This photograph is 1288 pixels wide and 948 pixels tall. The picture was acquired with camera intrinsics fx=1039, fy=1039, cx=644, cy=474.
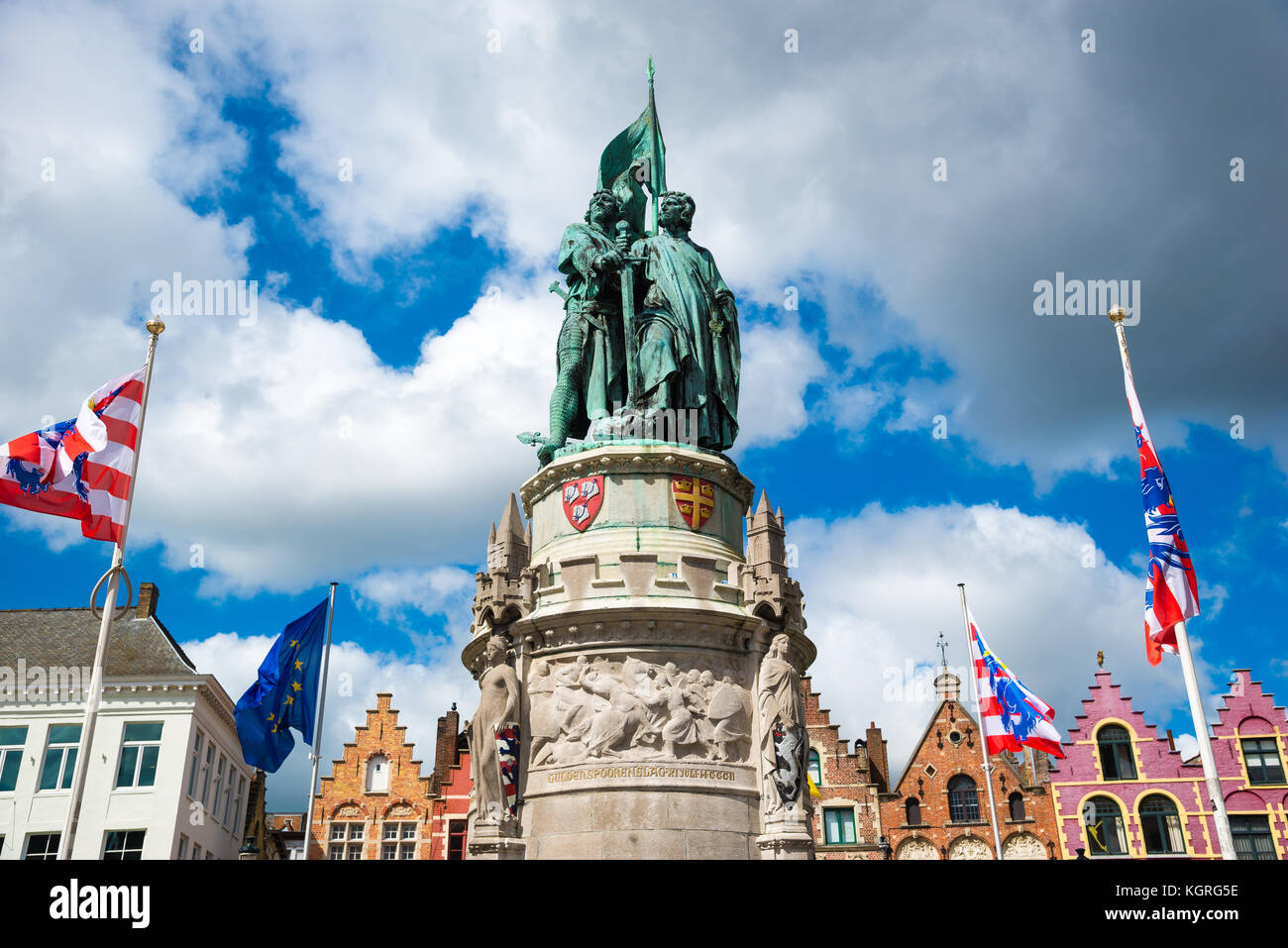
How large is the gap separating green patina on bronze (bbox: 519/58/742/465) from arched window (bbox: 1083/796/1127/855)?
3191cm

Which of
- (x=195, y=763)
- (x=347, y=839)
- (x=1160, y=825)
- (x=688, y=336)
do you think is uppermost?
(x=688, y=336)

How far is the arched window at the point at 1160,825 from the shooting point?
41500mm

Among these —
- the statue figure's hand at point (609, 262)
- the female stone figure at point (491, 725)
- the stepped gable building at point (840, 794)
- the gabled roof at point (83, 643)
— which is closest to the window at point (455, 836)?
the gabled roof at point (83, 643)

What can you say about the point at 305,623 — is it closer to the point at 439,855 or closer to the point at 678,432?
the point at 678,432

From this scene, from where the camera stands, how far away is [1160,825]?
42.1m

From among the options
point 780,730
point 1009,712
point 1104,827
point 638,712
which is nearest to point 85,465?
point 638,712

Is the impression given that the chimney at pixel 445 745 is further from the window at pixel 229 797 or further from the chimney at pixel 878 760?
the chimney at pixel 878 760

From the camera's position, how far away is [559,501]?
17.7m

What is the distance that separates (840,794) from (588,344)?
3148 cm

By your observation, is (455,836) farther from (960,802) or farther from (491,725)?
(491,725)

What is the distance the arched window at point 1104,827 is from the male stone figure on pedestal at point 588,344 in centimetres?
3345
